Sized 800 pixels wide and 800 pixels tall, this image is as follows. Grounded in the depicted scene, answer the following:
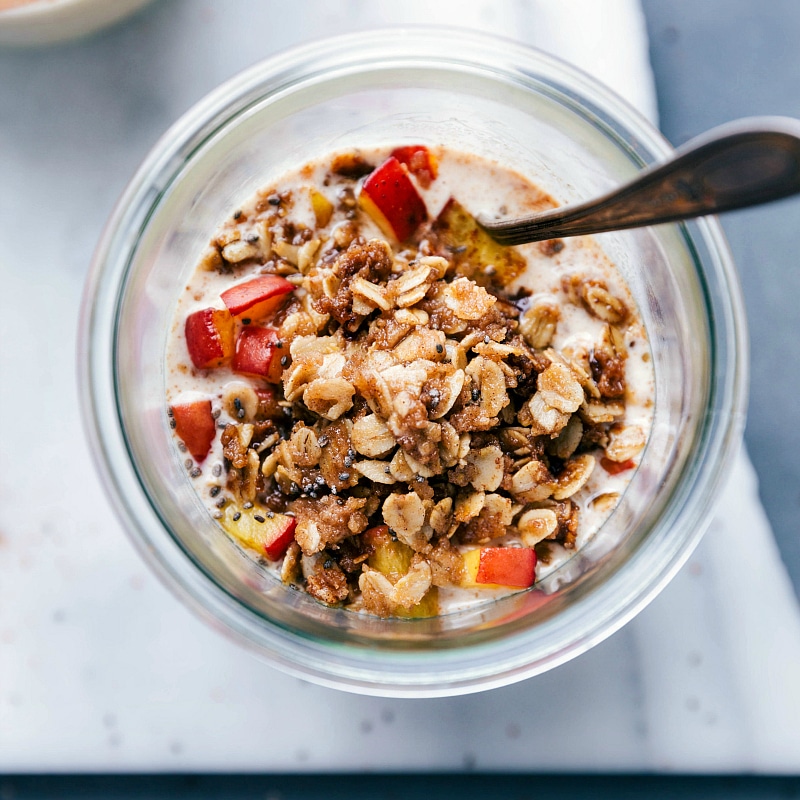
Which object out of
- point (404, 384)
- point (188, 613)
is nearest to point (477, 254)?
point (404, 384)

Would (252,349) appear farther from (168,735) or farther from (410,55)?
(168,735)

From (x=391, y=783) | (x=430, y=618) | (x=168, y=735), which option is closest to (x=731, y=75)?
(x=430, y=618)

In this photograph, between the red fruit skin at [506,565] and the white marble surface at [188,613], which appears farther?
the white marble surface at [188,613]

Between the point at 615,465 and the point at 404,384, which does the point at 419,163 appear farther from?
the point at 615,465

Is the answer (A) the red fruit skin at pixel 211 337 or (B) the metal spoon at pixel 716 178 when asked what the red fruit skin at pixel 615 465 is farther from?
(A) the red fruit skin at pixel 211 337

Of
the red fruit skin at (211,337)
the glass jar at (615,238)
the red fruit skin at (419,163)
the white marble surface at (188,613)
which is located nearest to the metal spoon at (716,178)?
the glass jar at (615,238)

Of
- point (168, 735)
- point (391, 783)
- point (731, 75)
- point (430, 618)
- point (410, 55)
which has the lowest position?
point (391, 783)
